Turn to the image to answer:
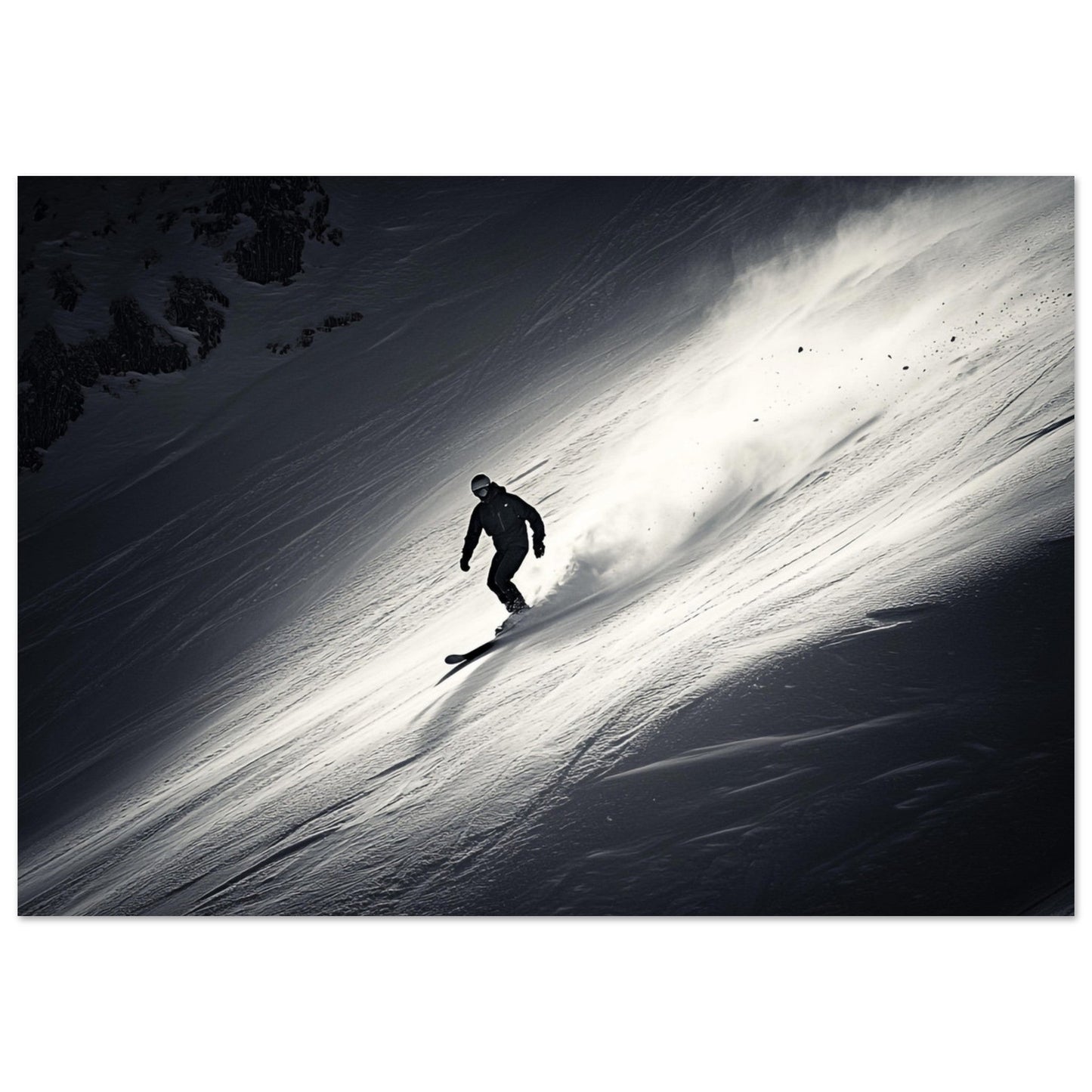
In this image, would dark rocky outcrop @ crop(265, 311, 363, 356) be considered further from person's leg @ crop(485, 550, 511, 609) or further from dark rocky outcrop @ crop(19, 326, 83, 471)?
person's leg @ crop(485, 550, 511, 609)

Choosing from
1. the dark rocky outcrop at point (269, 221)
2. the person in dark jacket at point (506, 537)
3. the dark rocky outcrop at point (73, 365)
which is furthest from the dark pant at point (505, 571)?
the dark rocky outcrop at point (73, 365)

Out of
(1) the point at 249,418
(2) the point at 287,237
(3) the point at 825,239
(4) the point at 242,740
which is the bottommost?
(4) the point at 242,740

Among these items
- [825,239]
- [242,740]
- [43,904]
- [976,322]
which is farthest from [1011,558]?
[43,904]

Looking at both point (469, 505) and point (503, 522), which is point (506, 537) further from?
point (469, 505)

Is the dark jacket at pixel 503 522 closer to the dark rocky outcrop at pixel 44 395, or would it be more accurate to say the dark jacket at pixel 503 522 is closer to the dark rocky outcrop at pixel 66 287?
the dark rocky outcrop at pixel 44 395

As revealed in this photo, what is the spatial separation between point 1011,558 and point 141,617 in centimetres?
358

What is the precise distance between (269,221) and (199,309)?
1.66ft

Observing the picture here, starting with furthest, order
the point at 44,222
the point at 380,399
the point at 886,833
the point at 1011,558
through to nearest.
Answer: the point at 380,399 → the point at 44,222 → the point at 1011,558 → the point at 886,833

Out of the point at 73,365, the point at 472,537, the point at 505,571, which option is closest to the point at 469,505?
the point at 472,537

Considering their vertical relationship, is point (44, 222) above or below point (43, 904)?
above

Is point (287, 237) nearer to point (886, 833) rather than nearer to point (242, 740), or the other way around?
point (242, 740)

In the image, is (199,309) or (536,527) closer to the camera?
(536,527)

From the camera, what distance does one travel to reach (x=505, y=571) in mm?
4062
